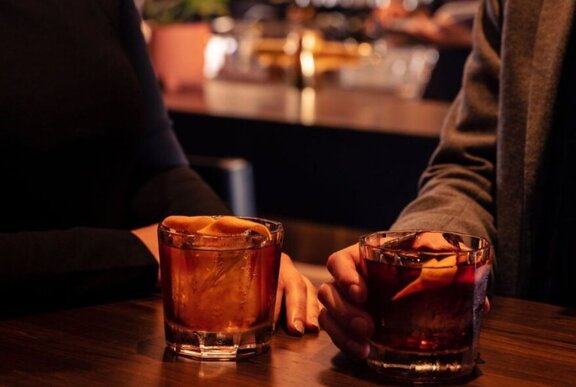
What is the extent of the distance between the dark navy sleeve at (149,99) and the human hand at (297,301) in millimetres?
398

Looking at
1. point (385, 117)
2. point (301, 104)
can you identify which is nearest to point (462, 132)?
point (385, 117)

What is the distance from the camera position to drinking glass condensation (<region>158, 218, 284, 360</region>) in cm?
74

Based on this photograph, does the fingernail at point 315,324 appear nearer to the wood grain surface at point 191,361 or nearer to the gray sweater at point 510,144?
the wood grain surface at point 191,361

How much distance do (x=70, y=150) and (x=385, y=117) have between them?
1.46 metres

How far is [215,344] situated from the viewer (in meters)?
0.74

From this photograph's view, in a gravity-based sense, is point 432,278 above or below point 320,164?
above

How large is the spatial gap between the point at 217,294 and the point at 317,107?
205cm

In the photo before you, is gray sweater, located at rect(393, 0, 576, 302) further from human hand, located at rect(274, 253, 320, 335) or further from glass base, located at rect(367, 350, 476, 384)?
glass base, located at rect(367, 350, 476, 384)

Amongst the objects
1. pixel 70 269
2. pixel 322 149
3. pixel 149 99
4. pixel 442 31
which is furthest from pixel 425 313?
pixel 442 31

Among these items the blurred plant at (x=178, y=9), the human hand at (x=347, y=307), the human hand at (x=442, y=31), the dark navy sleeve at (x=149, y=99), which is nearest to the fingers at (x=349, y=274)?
the human hand at (x=347, y=307)

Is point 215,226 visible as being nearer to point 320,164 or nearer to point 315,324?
point 315,324

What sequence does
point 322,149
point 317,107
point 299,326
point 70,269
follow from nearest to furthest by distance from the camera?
point 299,326
point 70,269
point 322,149
point 317,107

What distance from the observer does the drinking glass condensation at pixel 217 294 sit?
74 cm

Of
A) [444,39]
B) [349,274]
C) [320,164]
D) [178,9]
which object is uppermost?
[349,274]
